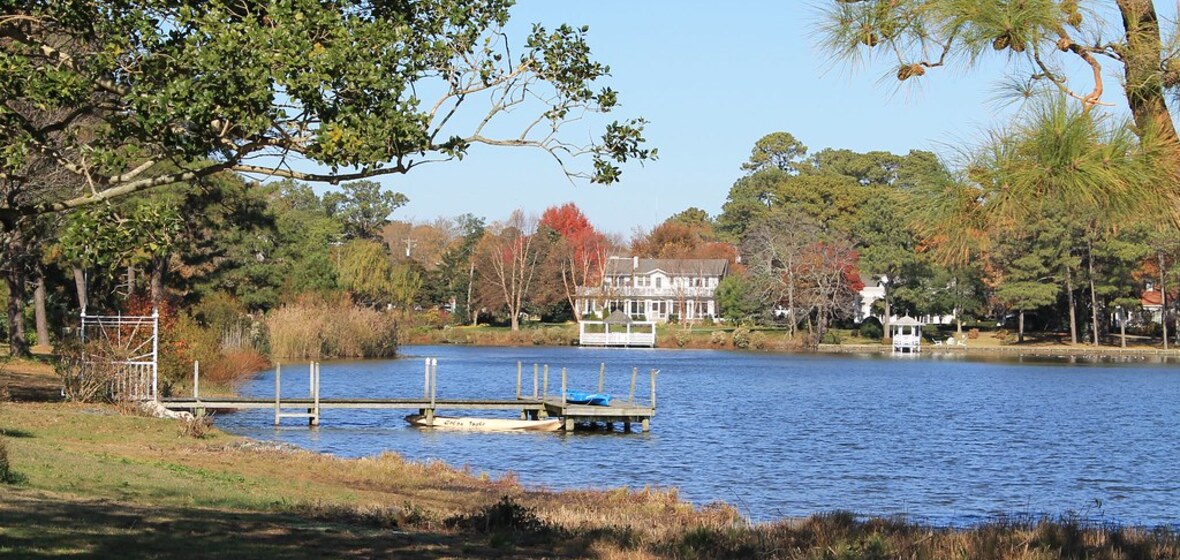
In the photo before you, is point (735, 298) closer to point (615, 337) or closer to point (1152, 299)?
point (615, 337)

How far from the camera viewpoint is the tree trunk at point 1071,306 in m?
84.1

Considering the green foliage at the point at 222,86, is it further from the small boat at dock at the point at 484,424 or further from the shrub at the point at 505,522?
the small boat at dock at the point at 484,424

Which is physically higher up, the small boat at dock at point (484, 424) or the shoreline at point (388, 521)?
the shoreline at point (388, 521)

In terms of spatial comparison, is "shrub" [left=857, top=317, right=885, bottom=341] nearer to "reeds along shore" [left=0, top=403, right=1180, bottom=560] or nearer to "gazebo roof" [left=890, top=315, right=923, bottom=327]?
"gazebo roof" [left=890, top=315, right=923, bottom=327]

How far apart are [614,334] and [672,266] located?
875 inches

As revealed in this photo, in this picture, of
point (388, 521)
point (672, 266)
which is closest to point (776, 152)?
point (672, 266)

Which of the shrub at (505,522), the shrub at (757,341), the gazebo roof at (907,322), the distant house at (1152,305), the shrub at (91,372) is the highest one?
the distant house at (1152,305)

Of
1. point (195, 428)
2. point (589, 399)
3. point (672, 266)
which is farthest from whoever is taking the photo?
point (672, 266)

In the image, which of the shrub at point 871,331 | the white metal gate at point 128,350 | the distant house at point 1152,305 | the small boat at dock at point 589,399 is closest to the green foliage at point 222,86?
the white metal gate at point 128,350

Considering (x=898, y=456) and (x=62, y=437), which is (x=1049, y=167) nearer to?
(x=62, y=437)

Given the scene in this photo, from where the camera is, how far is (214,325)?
170 feet

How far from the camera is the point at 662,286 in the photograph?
397 feet

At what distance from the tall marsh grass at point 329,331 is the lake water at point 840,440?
2217 mm

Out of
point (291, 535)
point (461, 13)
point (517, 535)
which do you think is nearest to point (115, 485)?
point (291, 535)
